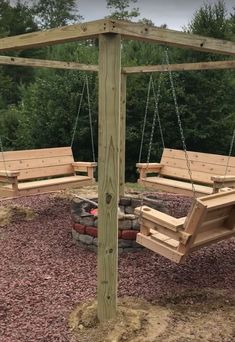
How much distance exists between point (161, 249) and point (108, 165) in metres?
1.06

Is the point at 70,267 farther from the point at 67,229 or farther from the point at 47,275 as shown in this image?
the point at 67,229

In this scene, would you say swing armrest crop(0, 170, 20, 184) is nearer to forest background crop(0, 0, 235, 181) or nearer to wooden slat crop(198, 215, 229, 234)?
wooden slat crop(198, 215, 229, 234)

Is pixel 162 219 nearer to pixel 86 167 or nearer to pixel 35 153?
pixel 86 167

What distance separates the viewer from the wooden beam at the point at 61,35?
3174mm

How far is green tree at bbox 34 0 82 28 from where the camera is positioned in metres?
30.7

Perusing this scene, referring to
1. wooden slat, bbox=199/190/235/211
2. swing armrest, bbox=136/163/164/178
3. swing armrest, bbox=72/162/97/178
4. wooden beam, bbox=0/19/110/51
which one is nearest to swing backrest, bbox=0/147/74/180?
swing armrest, bbox=72/162/97/178

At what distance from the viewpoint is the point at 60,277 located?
4488 millimetres

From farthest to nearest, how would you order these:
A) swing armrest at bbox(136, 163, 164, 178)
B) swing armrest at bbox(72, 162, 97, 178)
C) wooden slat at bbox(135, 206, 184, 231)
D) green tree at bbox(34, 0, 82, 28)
→ green tree at bbox(34, 0, 82, 28), swing armrest at bbox(72, 162, 97, 178), swing armrest at bbox(136, 163, 164, 178), wooden slat at bbox(135, 206, 184, 231)

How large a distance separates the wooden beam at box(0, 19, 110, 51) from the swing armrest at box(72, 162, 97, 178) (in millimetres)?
3745

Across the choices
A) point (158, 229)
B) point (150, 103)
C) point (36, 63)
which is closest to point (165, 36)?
point (158, 229)

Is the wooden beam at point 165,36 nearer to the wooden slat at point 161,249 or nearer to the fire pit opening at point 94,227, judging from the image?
the wooden slat at point 161,249

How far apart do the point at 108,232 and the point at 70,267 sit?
1512 millimetres

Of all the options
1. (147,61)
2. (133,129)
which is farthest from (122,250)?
(147,61)

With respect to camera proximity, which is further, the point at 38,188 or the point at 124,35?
the point at 38,188
